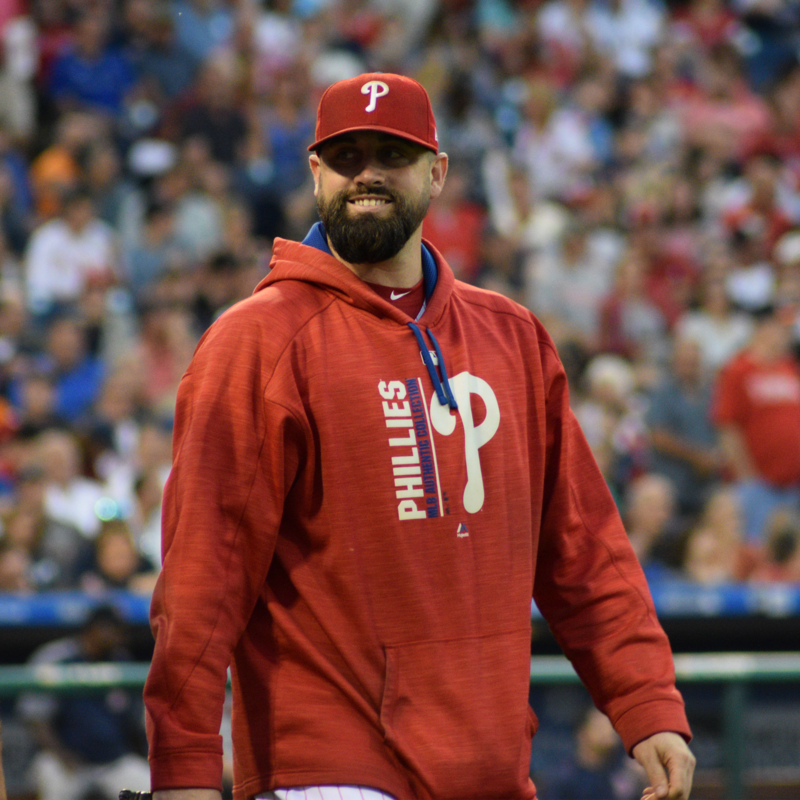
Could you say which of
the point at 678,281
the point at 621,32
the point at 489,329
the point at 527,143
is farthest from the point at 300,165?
the point at 489,329

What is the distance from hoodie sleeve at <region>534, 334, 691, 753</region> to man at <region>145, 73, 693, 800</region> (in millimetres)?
12

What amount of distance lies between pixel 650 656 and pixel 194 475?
101 centimetres

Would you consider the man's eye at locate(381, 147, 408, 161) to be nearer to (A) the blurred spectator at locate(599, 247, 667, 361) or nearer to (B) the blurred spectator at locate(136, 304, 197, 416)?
(B) the blurred spectator at locate(136, 304, 197, 416)

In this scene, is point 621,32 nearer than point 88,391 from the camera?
No

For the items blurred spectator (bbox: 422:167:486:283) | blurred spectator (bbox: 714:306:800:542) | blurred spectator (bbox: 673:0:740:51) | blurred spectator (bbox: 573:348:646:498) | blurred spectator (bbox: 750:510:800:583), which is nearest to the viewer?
blurred spectator (bbox: 750:510:800:583)

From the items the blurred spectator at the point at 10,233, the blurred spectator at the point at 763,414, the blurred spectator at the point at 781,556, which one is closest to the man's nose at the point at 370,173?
the blurred spectator at the point at 781,556

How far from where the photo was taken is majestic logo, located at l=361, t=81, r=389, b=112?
8.66 feet

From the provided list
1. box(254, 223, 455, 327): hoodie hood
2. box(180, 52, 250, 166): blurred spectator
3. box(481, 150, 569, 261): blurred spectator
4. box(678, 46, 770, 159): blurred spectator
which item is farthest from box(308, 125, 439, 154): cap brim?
box(678, 46, 770, 159): blurred spectator

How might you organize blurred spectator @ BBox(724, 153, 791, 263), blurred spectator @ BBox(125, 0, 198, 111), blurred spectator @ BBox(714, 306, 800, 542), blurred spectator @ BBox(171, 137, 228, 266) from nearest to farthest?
blurred spectator @ BBox(714, 306, 800, 542)
blurred spectator @ BBox(171, 137, 228, 266)
blurred spectator @ BBox(125, 0, 198, 111)
blurred spectator @ BBox(724, 153, 791, 263)

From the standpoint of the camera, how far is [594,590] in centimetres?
288

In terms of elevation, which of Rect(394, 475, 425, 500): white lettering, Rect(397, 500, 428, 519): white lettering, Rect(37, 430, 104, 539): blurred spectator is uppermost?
Rect(394, 475, 425, 500): white lettering

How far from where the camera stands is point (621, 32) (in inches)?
538

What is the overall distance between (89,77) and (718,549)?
592 cm

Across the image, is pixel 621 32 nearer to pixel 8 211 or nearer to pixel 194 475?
pixel 8 211
